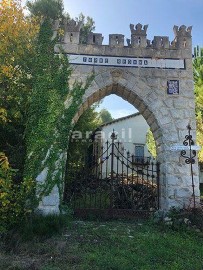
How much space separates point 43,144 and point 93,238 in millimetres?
2398

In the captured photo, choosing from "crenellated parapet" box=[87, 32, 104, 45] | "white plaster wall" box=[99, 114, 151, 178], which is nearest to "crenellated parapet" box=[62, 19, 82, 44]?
"crenellated parapet" box=[87, 32, 104, 45]

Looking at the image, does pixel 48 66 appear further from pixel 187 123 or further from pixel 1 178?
pixel 187 123

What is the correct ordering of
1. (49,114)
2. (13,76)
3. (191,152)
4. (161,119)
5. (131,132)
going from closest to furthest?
(49,114) < (191,152) < (161,119) < (13,76) < (131,132)

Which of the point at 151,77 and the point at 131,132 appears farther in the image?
the point at 131,132

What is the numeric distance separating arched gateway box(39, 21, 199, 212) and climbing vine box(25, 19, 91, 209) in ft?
1.03

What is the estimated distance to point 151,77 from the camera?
7.33 m

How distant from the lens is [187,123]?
711 cm

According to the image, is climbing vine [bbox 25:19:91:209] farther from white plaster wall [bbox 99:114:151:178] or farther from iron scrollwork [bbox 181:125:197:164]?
white plaster wall [bbox 99:114:151:178]

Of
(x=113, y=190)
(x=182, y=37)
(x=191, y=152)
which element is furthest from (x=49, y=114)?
(x=182, y=37)

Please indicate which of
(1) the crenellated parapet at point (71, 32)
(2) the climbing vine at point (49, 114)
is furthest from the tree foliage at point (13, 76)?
(1) the crenellated parapet at point (71, 32)

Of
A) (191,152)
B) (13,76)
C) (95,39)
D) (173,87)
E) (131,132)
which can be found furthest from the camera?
(131,132)

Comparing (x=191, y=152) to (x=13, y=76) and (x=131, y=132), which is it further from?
(x=131, y=132)

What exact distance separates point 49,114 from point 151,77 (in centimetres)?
284

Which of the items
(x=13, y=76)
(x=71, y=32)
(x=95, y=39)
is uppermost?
(x=71, y=32)
